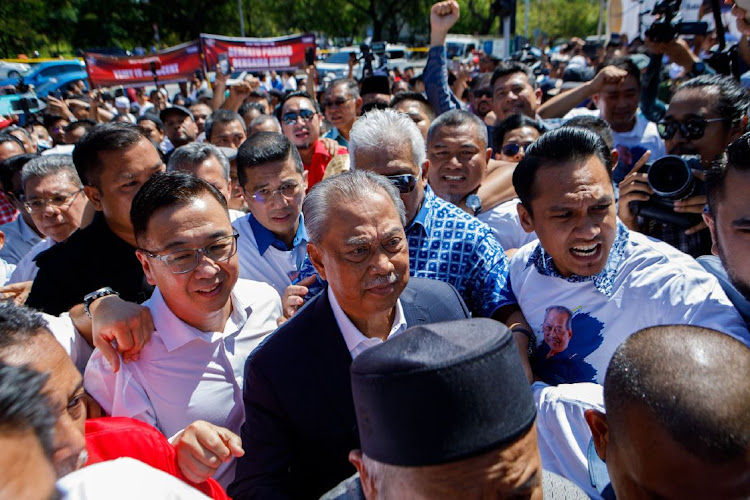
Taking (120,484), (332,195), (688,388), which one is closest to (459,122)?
(332,195)

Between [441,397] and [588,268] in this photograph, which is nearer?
[441,397]

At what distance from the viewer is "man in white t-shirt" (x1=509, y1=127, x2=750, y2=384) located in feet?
6.47

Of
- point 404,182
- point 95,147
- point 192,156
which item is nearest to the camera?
point 404,182

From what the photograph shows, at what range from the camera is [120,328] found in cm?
193

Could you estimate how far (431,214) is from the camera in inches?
103

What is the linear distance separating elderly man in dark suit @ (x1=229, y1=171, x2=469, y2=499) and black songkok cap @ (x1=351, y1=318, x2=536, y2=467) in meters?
0.66

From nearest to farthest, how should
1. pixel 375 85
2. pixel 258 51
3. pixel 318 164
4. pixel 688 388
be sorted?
pixel 688 388
pixel 318 164
pixel 375 85
pixel 258 51

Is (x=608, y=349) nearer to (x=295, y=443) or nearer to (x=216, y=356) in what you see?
(x=295, y=443)

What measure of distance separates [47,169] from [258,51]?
8.02 m

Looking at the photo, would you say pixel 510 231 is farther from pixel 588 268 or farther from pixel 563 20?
pixel 563 20

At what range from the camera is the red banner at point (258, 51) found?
10.5 m

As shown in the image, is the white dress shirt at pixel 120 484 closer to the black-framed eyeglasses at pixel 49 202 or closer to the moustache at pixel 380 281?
the moustache at pixel 380 281

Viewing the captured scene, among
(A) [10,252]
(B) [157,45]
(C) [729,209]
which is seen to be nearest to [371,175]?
(C) [729,209]

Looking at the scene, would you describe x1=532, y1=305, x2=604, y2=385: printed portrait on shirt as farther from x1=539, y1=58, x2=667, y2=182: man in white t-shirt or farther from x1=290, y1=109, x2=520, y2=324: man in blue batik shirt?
x1=539, y1=58, x2=667, y2=182: man in white t-shirt
